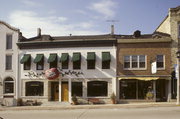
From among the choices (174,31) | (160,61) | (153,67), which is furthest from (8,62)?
(174,31)

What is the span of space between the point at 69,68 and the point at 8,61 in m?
7.83

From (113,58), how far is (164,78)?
235 inches

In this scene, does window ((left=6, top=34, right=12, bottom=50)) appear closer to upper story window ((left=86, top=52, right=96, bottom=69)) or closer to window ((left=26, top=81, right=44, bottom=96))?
window ((left=26, top=81, right=44, bottom=96))

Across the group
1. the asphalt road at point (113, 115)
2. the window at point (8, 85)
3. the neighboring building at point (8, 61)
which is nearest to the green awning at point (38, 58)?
the neighboring building at point (8, 61)

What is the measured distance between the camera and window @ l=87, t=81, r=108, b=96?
25.8 metres

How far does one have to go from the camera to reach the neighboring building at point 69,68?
1011 inches

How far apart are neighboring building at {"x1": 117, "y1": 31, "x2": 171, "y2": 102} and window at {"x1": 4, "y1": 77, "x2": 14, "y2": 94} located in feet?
42.5

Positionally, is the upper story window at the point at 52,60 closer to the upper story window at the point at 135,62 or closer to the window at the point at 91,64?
the window at the point at 91,64

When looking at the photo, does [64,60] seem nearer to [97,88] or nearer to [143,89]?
[97,88]

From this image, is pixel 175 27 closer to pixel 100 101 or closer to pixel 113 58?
pixel 113 58

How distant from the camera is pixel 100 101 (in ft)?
83.3

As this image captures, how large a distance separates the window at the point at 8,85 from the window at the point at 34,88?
1.96 meters

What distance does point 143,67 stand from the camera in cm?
2530

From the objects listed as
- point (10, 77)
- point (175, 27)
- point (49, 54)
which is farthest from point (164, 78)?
point (10, 77)
